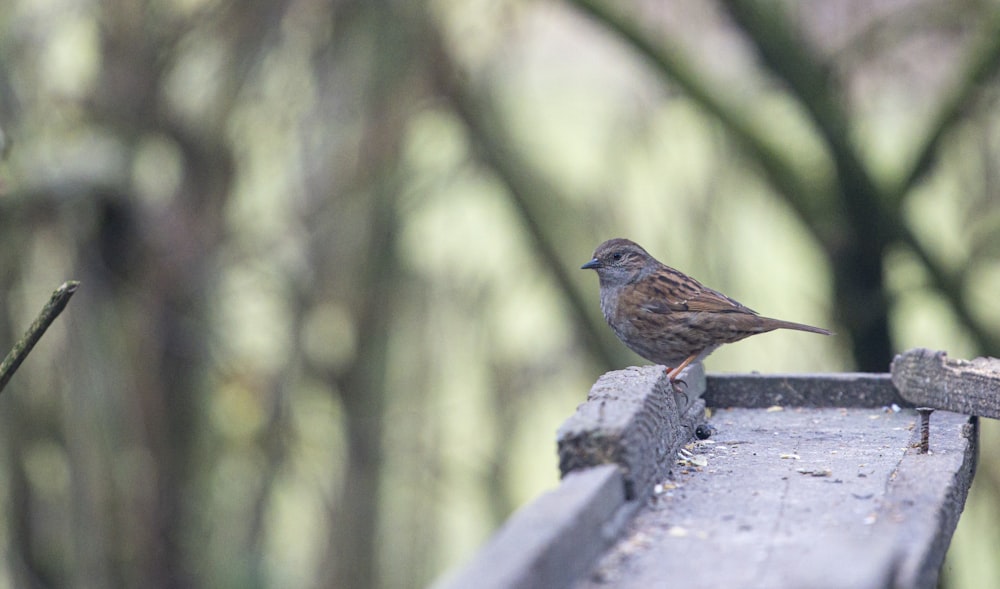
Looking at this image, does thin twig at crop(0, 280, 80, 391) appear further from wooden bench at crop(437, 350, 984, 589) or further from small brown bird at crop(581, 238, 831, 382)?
small brown bird at crop(581, 238, 831, 382)

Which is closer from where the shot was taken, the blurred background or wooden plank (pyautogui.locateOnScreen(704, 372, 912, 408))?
wooden plank (pyautogui.locateOnScreen(704, 372, 912, 408))

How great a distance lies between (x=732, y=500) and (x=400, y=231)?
5723 millimetres

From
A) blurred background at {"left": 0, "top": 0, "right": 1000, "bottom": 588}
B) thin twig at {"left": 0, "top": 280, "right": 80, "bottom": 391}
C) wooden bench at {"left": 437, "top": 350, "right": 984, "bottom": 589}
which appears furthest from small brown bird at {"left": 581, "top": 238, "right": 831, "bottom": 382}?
thin twig at {"left": 0, "top": 280, "right": 80, "bottom": 391}

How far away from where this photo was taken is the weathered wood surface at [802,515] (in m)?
1.89

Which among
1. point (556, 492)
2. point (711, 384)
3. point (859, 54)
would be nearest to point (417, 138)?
point (859, 54)

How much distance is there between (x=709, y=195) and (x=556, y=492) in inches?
232

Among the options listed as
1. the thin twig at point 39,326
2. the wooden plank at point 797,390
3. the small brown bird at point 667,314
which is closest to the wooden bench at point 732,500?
the wooden plank at point 797,390

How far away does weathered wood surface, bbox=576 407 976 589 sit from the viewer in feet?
6.19

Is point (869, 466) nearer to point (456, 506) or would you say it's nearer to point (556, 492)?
point (556, 492)

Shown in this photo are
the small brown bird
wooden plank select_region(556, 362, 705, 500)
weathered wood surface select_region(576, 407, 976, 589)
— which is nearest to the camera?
weathered wood surface select_region(576, 407, 976, 589)

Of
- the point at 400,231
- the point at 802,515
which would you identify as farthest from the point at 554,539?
the point at 400,231

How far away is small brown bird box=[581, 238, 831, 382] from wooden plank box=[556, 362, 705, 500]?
144cm

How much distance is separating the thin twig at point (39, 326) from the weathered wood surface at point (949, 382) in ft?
7.27

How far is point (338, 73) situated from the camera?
7367 millimetres
